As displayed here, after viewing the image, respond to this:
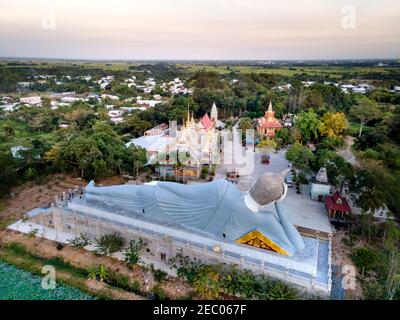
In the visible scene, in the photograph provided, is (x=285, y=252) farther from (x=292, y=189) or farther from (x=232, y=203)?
(x=292, y=189)

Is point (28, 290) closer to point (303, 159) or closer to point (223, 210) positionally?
point (223, 210)

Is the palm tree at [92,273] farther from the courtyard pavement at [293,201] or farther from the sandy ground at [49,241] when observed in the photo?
the courtyard pavement at [293,201]

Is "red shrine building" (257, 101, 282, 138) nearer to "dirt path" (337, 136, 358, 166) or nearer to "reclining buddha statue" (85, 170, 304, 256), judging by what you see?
"dirt path" (337, 136, 358, 166)

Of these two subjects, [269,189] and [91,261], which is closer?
[269,189]

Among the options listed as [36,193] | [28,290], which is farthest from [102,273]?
[36,193]

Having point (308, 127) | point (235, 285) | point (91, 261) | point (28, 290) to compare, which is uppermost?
point (308, 127)

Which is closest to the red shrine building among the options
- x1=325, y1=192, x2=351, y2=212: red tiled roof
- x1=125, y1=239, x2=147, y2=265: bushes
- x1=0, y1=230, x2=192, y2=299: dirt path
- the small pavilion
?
x1=325, y1=192, x2=351, y2=212: red tiled roof
